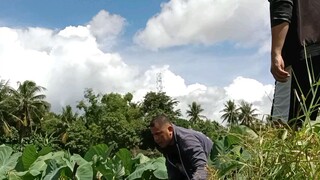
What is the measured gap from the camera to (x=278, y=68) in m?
2.65

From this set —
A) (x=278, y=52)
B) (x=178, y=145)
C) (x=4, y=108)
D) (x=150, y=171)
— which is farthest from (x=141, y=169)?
(x=4, y=108)

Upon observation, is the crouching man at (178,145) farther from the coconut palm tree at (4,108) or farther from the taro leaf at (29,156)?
the coconut palm tree at (4,108)

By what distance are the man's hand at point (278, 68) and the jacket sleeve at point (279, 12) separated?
16cm

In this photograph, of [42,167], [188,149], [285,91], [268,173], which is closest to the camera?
[268,173]

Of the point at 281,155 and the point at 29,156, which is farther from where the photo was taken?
the point at 29,156

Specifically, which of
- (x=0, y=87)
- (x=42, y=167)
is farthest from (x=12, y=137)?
(x=42, y=167)

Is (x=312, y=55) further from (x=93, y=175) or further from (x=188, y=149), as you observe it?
(x=93, y=175)

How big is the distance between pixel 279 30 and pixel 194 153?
6.91 ft

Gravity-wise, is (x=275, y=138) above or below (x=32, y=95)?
below

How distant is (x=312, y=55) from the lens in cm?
281

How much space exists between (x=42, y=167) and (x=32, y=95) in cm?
A: 7775

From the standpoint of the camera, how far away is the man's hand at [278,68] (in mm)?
2651

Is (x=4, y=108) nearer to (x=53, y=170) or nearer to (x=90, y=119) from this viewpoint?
(x=90, y=119)

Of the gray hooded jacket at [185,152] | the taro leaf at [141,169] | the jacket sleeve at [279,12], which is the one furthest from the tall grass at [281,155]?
the taro leaf at [141,169]
